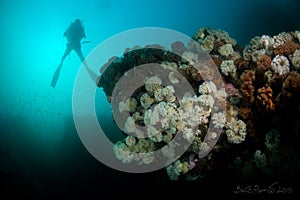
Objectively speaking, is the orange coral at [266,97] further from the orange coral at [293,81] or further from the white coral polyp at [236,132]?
the white coral polyp at [236,132]

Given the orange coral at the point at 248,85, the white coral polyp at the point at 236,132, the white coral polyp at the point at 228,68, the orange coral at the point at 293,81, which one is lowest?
the white coral polyp at the point at 236,132

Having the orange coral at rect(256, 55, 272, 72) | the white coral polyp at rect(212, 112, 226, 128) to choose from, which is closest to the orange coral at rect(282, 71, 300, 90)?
the orange coral at rect(256, 55, 272, 72)

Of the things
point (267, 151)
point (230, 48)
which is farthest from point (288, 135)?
point (230, 48)

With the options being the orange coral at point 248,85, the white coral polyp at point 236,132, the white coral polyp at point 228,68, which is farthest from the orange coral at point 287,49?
the white coral polyp at point 236,132

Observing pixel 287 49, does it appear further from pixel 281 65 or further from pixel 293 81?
pixel 293 81

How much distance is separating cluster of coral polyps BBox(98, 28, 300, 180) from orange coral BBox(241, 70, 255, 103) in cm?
1

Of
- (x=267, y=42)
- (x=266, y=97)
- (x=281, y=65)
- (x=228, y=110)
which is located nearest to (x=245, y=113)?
A: (x=228, y=110)

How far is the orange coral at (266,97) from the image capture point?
469 cm

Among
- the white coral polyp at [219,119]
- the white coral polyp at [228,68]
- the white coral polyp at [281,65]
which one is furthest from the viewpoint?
the white coral polyp at [228,68]

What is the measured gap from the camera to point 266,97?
4.73 meters

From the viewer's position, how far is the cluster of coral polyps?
15.4 ft

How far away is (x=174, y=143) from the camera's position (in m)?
5.93

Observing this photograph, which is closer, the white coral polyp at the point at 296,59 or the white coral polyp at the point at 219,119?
the white coral polyp at the point at 296,59

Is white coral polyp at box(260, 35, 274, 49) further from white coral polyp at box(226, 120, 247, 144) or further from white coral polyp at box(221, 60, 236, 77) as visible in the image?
white coral polyp at box(226, 120, 247, 144)
